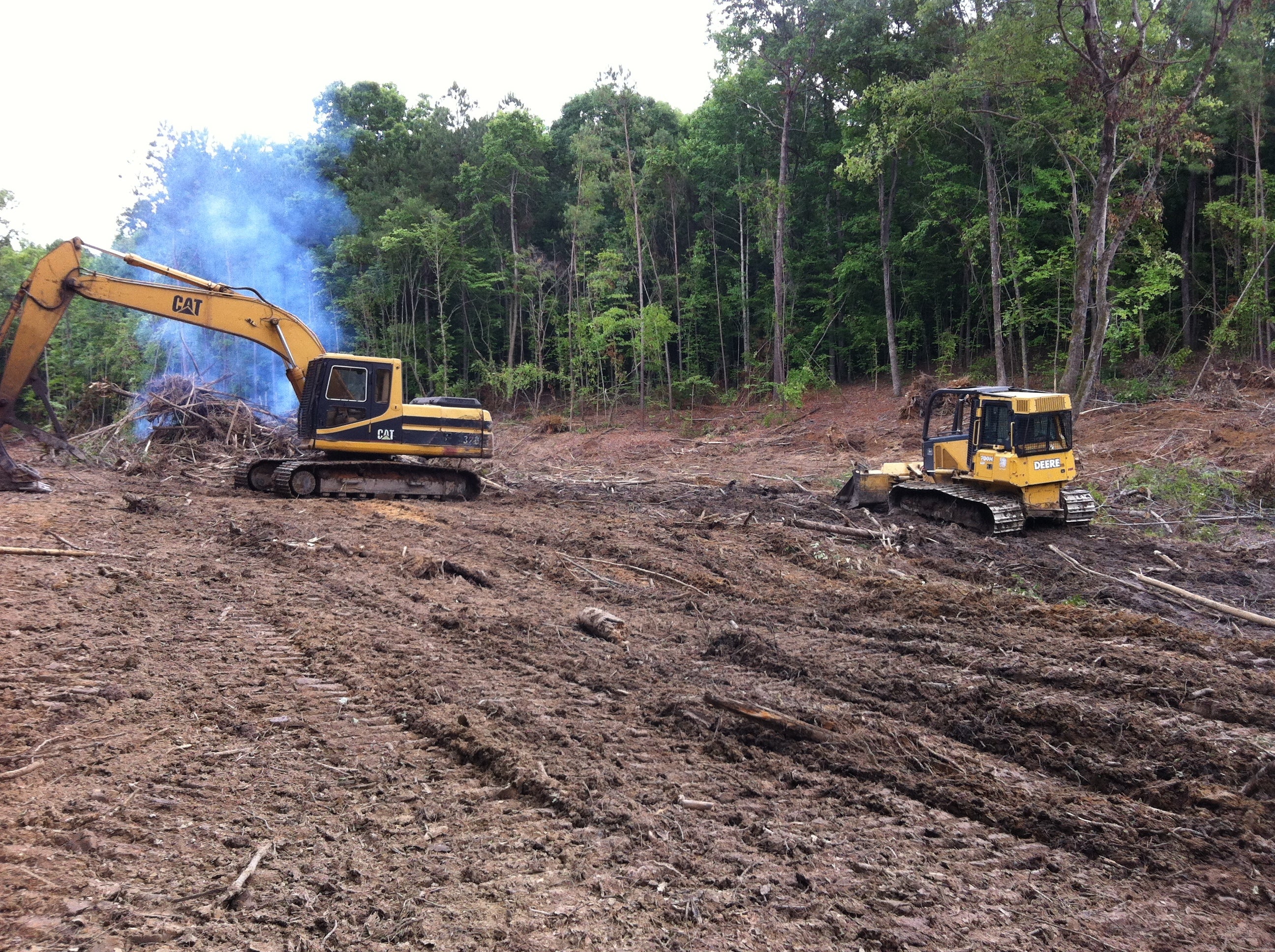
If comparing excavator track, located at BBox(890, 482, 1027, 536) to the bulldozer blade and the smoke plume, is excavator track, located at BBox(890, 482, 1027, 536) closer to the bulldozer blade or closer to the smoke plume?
the bulldozer blade

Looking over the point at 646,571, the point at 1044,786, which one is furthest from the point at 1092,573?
the point at 1044,786

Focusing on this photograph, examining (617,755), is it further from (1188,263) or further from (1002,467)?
(1188,263)

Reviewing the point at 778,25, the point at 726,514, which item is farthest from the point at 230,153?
the point at 726,514

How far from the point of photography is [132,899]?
3.12 meters

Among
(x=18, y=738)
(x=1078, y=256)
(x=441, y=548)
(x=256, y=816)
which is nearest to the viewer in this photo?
(x=256, y=816)

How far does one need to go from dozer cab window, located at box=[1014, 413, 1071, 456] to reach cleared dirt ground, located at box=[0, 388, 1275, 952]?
8.55 ft

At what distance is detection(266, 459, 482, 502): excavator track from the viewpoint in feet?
44.9

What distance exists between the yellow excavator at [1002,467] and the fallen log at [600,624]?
685cm

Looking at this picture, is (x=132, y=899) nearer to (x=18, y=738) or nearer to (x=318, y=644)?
(x=18, y=738)

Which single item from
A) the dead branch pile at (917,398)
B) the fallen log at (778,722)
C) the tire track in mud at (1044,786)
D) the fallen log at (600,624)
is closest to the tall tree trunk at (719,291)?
the dead branch pile at (917,398)

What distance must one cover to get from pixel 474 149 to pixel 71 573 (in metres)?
39.7

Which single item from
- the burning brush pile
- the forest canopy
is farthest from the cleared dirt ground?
the forest canopy

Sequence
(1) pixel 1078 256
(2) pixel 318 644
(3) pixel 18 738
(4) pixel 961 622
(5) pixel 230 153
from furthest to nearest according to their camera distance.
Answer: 1. (5) pixel 230 153
2. (1) pixel 1078 256
3. (4) pixel 961 622
4. (2) pixel 318 644
5. (3) pixel 18 738

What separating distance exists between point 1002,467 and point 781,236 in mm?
18690
